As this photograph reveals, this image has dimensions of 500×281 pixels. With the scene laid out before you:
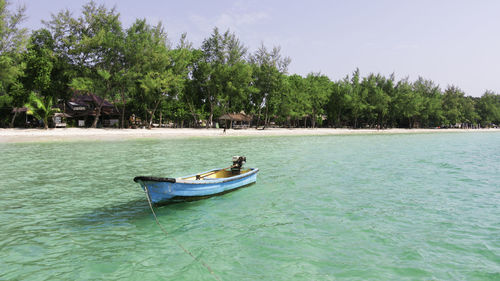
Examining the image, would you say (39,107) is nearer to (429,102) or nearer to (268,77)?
(268,77)

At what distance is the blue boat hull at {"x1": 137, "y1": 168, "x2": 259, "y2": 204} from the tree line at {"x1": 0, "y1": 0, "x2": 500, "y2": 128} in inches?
1574

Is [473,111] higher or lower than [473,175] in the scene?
higher

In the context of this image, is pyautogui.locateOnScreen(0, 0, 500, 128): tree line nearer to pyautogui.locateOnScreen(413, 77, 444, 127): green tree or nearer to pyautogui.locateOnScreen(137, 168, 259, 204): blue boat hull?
pyautogui.locateOnScreen(413, 77, 444, 127): green tree

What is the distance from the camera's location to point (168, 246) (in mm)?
7297

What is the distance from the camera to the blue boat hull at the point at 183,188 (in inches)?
356

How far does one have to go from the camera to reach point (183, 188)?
953 centimetres

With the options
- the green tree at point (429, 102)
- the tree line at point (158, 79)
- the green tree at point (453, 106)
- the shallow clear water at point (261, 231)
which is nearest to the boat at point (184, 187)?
the shallow clear water at point (261, 231)

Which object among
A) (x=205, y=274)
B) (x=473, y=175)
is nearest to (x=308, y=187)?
(x=205, y=274)

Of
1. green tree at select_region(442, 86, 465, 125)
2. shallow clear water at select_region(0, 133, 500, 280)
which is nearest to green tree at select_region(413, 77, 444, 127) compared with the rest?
green tree at select_region(442, 86, 465, 125)

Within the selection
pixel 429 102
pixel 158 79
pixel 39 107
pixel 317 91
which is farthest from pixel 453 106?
pixel 39 107

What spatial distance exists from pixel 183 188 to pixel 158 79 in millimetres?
42128

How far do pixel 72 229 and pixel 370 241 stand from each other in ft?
24.8

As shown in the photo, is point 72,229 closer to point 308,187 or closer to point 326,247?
point 326,247

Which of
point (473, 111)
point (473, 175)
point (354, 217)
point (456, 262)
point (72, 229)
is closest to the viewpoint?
point (456, 262)
